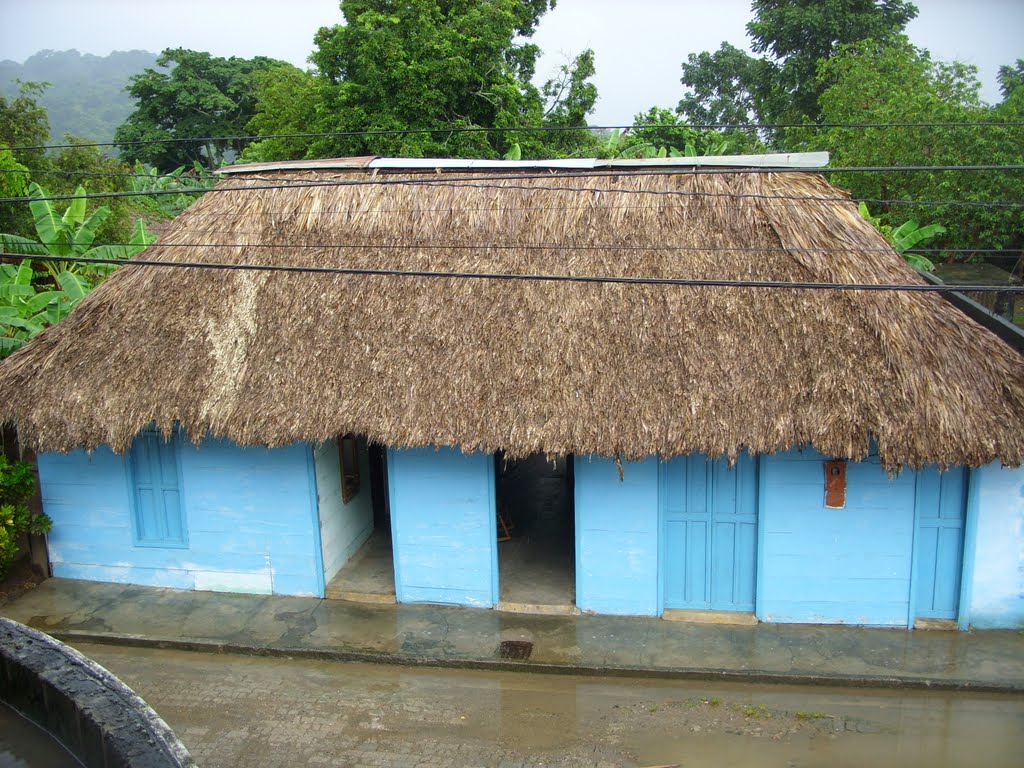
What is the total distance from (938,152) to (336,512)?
1258 centimetres

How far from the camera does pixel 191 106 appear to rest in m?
39.7

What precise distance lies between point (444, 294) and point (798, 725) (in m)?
5.47

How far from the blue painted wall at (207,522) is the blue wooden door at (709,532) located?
4.01 metres

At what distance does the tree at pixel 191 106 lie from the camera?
130ft

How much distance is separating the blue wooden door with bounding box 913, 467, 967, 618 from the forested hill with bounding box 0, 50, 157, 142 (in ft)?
183

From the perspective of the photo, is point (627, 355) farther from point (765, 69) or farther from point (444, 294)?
point (765, 69)

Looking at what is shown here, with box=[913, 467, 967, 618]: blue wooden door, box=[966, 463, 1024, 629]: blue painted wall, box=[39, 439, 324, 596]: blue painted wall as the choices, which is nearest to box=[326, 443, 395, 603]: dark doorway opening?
box=[39, 439, 324, 596]: blue painted wall

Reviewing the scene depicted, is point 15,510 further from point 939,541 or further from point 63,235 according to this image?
point 939,541

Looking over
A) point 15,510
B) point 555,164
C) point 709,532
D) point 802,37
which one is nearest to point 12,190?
point 15,510

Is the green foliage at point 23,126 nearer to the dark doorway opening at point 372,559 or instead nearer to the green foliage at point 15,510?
the green foliage at point 15,510

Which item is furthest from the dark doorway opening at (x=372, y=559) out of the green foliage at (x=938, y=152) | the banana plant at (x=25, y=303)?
the green foliage at (x=938, y=152)

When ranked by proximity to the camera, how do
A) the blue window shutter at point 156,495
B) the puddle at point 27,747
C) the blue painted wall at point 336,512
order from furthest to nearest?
1. the blue window shutter at point 156,495
2. the blue painted wall at point 336,512
3. the puddle at point 27,747

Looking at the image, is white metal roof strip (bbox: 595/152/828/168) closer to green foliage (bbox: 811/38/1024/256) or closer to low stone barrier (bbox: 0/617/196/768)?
green foliage (bbox: 811/38/1024/256)

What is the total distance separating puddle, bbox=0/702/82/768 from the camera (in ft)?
10.8
